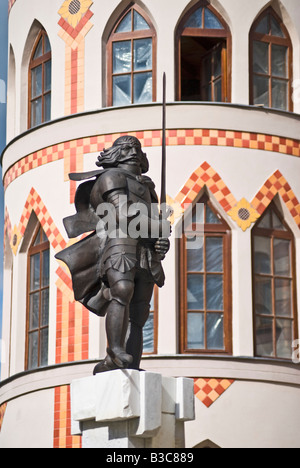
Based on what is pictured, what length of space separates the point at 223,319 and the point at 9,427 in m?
3.67

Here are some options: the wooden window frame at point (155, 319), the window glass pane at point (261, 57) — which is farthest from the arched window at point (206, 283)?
the window glass pane at point (261, 57)

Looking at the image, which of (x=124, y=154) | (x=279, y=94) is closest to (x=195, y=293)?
(x=279, y=94)

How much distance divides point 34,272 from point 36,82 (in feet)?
10.3

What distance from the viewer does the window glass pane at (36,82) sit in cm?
2270

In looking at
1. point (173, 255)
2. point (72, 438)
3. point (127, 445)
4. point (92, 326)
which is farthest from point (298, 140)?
point (127, 445)

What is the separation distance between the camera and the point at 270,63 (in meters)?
22.0

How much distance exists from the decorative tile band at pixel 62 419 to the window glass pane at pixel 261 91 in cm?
525

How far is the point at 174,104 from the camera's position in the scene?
21172 mm

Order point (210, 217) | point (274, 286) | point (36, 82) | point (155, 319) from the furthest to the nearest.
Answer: point (36, 82) → point (274, 286) → point (210, 217) → point (155, 319)

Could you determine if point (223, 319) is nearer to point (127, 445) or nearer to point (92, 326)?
point (92, 326)

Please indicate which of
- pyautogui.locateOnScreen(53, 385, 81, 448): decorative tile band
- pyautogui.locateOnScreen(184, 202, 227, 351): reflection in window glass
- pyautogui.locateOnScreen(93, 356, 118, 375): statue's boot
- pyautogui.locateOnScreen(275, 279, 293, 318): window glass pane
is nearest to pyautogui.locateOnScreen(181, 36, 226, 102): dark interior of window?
pyautogui.locateOnScreen(184, 202, 227, 351): reflection in window glass

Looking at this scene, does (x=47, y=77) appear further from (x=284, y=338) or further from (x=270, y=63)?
(x=284, y=338)

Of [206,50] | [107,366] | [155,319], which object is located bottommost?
[107,366]

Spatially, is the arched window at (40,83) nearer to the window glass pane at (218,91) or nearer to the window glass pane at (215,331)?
the window glass pane at (218,91)
